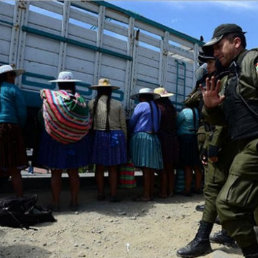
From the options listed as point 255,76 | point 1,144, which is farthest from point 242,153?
point 1,144

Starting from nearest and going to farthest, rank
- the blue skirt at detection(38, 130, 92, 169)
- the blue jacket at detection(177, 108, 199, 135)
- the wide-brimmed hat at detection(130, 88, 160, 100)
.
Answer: the blue skirt at detection(38, 130, 92, 169) < the wide-brimmed hat at detection(130, 88, 160, 100) < the blue jacket at detection(177, 108, 199, 135)

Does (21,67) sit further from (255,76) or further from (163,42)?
(255,76)

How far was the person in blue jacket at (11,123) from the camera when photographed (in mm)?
3955

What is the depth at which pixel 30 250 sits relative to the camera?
2898 mm

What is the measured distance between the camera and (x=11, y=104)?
401 cm

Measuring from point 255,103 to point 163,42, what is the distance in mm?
3886

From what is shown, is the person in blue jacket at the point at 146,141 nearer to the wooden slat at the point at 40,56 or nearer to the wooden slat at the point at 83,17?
the wooden slat at the point at 83,17

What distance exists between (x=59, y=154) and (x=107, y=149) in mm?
719

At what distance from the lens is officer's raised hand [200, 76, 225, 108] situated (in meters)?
2.35

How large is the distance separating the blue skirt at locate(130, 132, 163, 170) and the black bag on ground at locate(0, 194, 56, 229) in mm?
1603

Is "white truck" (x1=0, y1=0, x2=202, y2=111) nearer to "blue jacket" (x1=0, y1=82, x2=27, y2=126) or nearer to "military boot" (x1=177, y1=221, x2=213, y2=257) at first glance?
"blue jacket" (x1=0, y1=82, x2=27, y2=126)


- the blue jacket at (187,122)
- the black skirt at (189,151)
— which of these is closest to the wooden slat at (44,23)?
the blue jacket at (187,122)

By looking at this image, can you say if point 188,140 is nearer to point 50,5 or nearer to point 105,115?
point 105,115

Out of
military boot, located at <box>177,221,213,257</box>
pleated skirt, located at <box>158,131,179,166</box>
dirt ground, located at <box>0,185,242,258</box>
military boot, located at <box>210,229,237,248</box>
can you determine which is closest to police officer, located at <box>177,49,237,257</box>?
military boot, located at <box>177,221,213,257</box>
